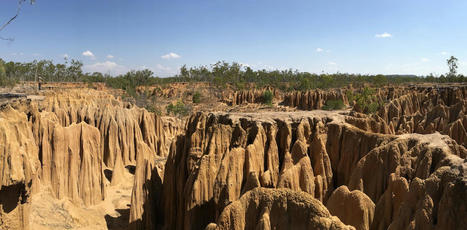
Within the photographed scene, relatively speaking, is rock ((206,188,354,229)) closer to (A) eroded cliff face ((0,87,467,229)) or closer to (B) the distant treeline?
(A) eroded cliff face ((0,87,467,229))

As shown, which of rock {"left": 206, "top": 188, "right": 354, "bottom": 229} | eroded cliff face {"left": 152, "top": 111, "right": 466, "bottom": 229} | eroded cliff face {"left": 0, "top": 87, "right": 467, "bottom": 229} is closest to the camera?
rock {"left": 206, "top": 188, "right": 354, "bottom": 229}

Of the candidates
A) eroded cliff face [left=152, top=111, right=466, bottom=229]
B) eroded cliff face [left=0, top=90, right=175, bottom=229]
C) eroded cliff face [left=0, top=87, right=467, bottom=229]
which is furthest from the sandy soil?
eroded cliff face [left=152, top=111, right=466, bottom=229]

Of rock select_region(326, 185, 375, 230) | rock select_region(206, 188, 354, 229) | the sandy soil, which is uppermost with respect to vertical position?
rock select_region(206, 188, 354, 229)

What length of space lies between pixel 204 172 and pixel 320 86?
6702 centimetres

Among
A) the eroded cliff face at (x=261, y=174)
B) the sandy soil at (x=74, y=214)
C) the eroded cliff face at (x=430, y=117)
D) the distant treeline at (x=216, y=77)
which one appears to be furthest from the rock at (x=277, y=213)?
the distant treeline at (x=216, y=77)

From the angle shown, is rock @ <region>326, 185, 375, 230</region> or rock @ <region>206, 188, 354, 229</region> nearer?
rock @ <region>206, 188, 354, 229</region>

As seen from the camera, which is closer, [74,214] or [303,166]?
[303,166]

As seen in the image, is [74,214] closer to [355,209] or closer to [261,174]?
[261,174]

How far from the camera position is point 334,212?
7844mm

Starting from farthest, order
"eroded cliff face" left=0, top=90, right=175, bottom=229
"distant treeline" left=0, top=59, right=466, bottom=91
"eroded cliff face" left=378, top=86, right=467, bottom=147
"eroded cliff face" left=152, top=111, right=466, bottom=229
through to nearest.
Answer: "distant treeline" left=0, top=59, right=466, bottom=91 → "eroded cliff face" left=378, top=86, right=467, bottom=147 → "eroded cliff face" left=0, top=90, right=175, bottom=229 → "eroded cliff face" left=152, top=111, right=466, bottom=229

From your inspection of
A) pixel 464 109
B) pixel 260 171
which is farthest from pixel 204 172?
pixel 464 109

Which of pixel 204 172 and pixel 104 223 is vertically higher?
pixel 204 172

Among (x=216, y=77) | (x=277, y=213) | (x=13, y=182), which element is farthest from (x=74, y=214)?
(x=216, y=77)

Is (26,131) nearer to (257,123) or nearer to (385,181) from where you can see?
(257,123)
